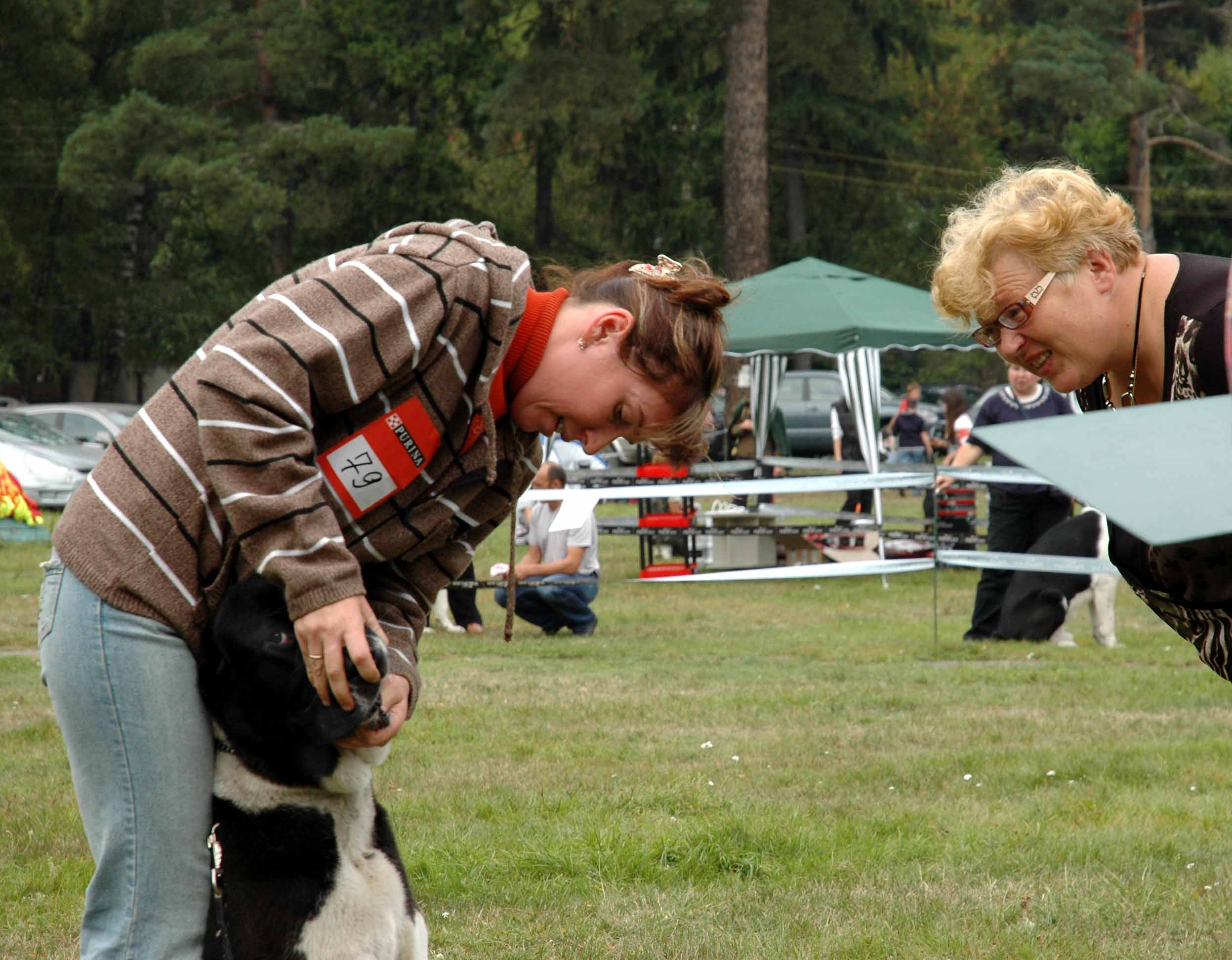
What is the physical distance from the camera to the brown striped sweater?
1981 millimetres

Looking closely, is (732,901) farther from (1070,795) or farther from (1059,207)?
(1059,207)

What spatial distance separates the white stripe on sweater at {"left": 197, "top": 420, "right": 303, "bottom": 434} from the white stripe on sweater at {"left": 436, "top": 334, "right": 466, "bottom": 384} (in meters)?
0.30

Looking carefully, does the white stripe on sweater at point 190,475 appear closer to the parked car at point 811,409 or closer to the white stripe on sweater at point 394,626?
the white stripe on sweater at point 394,626

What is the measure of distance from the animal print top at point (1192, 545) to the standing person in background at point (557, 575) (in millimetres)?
6331

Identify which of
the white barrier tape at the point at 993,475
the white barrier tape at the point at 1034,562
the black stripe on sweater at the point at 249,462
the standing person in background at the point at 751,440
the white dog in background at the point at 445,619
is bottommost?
the standing person in background at the point at 751,440

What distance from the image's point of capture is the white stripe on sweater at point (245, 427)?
196cm

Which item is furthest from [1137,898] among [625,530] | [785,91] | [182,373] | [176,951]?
[785,91]

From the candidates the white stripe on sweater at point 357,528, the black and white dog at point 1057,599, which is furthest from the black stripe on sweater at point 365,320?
the black and white dog at point 1057,599

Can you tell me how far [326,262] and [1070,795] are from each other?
3792mm

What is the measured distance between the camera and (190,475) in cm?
208

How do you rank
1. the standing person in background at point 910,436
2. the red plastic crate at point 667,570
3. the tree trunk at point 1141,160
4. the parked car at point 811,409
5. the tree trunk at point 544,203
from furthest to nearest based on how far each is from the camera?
the tree trunk at point 544,203
the tree trunk at point 1141,160
the parked car at point 811,409
the standing person in background at point 910,436
the red plastic crate at point 667,570

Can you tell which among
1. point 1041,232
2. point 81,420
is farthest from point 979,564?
point 81,420

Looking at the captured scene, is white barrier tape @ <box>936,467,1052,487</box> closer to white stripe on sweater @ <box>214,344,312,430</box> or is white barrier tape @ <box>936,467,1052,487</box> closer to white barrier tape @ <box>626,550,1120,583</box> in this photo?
white barrier tape @ <box>626,550,1120,583</box>

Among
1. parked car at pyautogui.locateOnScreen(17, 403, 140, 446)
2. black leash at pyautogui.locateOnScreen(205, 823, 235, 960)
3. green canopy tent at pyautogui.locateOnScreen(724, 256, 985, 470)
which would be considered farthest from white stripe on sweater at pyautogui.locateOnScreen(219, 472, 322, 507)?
parked car at pyautogui.locateOnScreen(17, 403, 140, 446)
